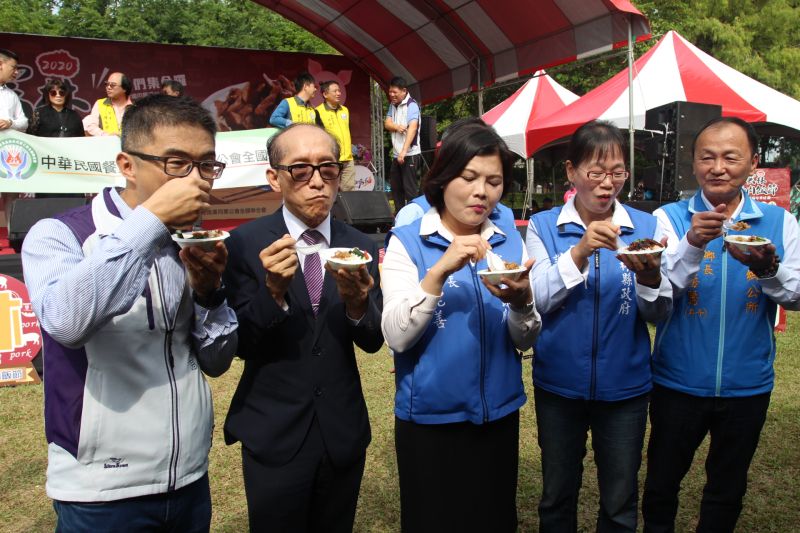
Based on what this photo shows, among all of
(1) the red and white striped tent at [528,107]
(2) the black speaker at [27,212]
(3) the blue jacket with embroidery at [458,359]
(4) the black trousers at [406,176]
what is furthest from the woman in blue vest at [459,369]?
(1) the red and white striped tent at [528,107]

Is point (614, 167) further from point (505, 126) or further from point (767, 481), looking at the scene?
point (505, 126)

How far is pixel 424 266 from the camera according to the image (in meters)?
1.99

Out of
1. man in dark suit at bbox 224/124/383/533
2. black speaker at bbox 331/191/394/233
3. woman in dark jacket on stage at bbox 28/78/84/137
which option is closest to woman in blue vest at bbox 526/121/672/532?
man in dark suit at bbox 224/124/383/533

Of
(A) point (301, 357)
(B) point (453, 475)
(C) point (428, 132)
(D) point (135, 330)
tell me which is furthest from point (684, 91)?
(D) point (135, 330)

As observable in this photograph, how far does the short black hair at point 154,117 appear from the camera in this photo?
158 centimetres

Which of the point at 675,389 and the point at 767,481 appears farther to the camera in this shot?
the point at 767,481

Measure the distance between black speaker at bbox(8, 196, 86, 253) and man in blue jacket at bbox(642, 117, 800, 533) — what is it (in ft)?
21.2

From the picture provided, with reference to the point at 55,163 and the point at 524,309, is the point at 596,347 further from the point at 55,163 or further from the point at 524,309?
the point at 55,163

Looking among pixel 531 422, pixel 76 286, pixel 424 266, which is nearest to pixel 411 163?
pixel 531 422

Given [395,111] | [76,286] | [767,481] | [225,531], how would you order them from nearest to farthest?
[76,286]
[225,531]
[767,481]
[395,111]

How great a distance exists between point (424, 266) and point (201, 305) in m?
0.73

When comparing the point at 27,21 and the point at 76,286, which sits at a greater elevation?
the point at 27,21

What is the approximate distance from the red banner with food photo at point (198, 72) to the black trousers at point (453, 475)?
1126cm

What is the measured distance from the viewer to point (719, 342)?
2379 mm
